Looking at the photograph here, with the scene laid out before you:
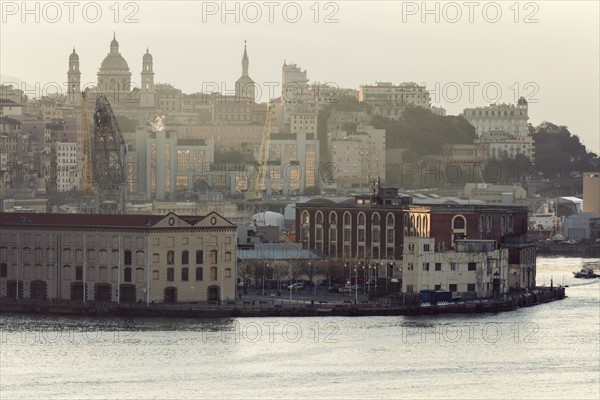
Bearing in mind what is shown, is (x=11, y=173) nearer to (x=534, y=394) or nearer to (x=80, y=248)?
(x=80, y=248)

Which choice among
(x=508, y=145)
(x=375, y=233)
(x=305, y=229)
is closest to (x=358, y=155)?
(x=508, y=145)

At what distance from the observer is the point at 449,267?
48469mm

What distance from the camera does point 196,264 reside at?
153ft

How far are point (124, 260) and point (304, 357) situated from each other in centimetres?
738

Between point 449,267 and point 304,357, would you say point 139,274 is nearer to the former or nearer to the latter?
point 449,267

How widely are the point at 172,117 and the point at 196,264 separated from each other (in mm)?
66873

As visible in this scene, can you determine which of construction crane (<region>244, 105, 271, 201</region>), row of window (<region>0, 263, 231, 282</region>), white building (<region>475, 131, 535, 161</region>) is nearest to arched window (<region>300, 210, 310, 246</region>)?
row of window (<region>0, 263, 231, 282</region>)

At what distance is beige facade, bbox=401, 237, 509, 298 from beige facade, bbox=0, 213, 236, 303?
132 inches

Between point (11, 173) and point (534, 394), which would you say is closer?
point (534, 394)

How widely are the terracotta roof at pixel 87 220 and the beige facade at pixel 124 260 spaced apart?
18 millimetres

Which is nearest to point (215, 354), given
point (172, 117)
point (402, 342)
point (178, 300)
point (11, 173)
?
point (402, 342)

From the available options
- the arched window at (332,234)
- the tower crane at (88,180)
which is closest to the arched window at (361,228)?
the arched window at (332,234)

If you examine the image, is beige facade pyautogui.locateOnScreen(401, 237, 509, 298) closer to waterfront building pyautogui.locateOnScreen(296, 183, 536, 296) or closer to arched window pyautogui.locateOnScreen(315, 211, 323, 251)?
waterfront building pyautogui.locateOnScreen(296, 183, 536, 296)

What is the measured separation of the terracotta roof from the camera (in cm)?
4712
